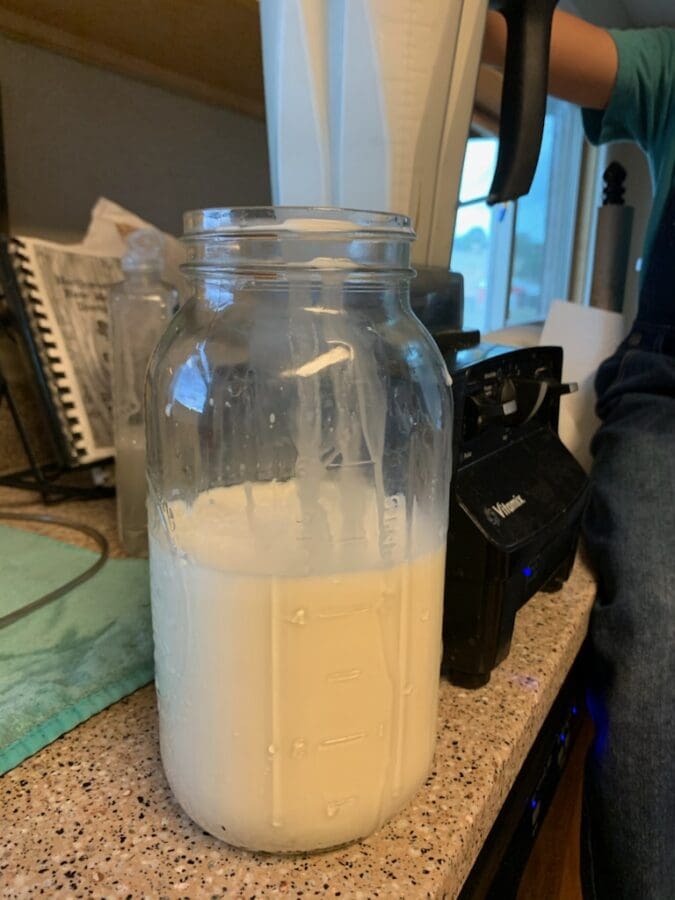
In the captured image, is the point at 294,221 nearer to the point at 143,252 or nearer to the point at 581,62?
the point at 143,252

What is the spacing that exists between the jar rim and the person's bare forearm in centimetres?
68

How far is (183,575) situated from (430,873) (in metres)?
0.19

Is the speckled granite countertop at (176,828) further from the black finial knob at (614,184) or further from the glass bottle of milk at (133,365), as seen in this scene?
the black finial knob at (614,184)

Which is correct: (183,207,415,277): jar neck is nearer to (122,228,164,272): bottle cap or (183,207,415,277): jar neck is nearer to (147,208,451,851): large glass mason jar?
(147,208,451,851): large glass mason jar

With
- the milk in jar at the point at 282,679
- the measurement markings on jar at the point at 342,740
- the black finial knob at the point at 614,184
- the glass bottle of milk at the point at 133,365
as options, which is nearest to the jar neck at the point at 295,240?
the milk in jar at the point at 282,679

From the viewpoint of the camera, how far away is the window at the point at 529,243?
220 centimetres

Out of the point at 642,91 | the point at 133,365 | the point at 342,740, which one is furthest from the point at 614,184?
the point at 342,740

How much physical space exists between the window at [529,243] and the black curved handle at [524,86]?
1529 millimetres

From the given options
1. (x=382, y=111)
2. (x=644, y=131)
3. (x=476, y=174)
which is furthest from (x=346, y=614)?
(x=476, y=174)

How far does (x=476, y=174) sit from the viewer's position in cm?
196

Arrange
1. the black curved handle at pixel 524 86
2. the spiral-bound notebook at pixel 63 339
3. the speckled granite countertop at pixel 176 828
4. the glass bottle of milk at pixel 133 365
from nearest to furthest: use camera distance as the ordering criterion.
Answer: the speckled granite countertop at pixel 176 828 < the black curved handle at pixel 524 86 < the glass bottle of milk at pixel 133 365 < the spiral-bound notebook at pixel 63 339

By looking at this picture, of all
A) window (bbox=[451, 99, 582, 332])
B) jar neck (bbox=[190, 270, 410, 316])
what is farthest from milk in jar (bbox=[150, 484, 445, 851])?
window (bbox=[451, 99, 582, 332])

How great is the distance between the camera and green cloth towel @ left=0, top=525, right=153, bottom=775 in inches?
17.3

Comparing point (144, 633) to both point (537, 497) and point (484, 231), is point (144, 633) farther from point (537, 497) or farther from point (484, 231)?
point (484, 231)
